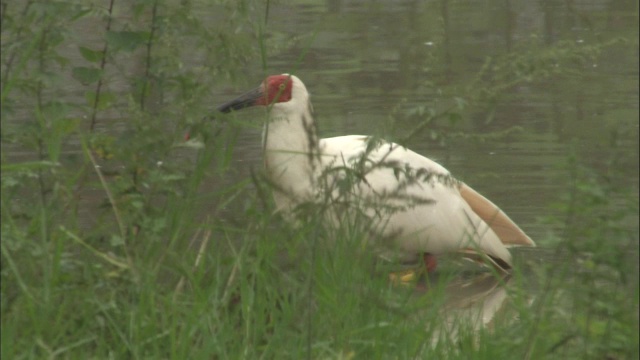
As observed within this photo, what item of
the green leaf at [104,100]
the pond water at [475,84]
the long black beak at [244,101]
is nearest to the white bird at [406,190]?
the long black beak at [244,101]

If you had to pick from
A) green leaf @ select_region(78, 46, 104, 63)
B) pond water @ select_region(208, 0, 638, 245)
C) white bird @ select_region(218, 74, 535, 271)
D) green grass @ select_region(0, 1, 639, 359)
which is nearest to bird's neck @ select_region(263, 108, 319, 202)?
white bird @ select_region(218, 74, 535, 271)

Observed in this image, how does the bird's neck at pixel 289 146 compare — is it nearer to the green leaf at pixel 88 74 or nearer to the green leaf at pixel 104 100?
the green leaf at pixel 104 100

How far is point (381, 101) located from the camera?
336 inches

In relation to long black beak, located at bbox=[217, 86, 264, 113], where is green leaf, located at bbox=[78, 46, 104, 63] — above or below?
above

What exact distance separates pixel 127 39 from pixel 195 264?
0.65 meters

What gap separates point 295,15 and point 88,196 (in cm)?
506

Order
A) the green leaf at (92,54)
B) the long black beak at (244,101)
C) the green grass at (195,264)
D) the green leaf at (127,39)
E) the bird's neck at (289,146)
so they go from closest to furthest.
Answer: the green grass at (195,264), the green leaf at (127,39), the green leaf at (92,54), the bird's neck at (289,146), the long black beak at (244,101)

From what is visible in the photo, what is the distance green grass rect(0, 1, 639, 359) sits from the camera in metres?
3.60

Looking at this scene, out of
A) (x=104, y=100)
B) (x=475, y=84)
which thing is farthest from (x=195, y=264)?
(x=475, y=84)

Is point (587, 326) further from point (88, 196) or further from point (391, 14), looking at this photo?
point (391, 14)

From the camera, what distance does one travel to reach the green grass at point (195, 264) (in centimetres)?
360

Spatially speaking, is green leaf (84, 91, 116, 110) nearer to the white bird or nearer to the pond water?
the pond water

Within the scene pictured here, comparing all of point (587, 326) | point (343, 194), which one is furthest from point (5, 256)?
point (587, 326)

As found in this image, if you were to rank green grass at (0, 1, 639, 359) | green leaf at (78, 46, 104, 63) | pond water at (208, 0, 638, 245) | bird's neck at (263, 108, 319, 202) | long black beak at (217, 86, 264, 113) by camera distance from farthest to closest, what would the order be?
1. pond water at (208, 0, 638, 245)
2. long black beak at (217, 86, 264, 113)
3. bird's neck at (263, 108, 319, 202)
4. green leaf at (78, 46, 104, 63)
5. green grass at (0, 1, 639, 359)
